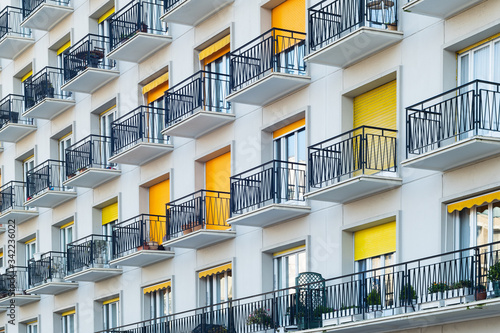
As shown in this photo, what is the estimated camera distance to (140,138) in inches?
1195

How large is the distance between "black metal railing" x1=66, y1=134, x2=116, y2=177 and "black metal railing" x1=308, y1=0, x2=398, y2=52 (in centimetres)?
1047

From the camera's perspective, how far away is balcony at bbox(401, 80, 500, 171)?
19.5 m

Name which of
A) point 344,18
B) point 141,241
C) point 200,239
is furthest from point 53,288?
point 344,18

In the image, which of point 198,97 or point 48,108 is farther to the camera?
point 48,108

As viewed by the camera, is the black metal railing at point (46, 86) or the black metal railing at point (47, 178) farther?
the black metal railing at point (46, 86)

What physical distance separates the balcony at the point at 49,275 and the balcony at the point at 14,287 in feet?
4.46

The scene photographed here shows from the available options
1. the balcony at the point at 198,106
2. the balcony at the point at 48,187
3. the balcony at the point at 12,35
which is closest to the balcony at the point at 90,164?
the balcony at the point at 48,187

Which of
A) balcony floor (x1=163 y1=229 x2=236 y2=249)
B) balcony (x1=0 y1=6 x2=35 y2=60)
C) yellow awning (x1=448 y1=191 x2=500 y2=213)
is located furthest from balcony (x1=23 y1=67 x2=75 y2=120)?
yellow awning (x1=448 y1=191 x2=500 y2=213)

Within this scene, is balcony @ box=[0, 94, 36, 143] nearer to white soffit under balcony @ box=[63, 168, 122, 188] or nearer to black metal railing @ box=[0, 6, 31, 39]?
black metal railing @ box=[0, 6, 31, 39]

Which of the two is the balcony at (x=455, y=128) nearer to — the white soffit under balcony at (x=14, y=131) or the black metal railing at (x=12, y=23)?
the white soffit under balcony at (x=14, y=131)

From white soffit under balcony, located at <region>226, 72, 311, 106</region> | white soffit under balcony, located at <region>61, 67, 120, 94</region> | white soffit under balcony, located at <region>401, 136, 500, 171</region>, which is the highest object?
white soffit under balcony, located at <region>61, 67, 120, 94</region>

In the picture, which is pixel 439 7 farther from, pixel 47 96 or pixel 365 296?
pixel 47 96

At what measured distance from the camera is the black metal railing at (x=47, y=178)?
119 feet

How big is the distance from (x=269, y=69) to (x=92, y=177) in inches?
373
